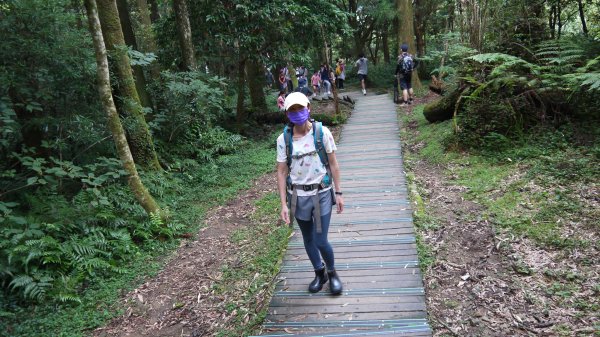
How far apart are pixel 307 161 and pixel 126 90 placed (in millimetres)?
5758

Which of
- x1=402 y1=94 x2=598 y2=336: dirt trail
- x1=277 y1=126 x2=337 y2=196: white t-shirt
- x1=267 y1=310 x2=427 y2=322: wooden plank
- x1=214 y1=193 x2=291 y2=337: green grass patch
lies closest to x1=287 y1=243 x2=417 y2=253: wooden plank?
x1=402 y1=94 x2=598 y2=336: dirt trail

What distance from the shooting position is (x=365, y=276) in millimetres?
4789

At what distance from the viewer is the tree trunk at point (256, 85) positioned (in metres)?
14.9

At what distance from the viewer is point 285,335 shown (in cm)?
405

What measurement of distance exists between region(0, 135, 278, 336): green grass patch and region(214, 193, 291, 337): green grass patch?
240 millimetres

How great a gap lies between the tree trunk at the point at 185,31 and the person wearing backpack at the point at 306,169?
795cm

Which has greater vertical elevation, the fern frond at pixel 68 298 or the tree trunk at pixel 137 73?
the tree trunk at pixel 137 73

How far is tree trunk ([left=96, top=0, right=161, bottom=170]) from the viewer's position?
793 centimetres

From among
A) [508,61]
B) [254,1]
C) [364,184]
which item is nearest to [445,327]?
[364,184]

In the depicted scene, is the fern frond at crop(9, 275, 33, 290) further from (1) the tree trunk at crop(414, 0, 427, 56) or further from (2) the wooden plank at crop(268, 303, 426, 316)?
(1) the tree trunk at crop(414, 0, 427, 56)

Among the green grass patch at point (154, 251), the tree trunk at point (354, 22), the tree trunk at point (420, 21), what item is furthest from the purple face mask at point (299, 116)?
the tree trunk at point (354, 22)

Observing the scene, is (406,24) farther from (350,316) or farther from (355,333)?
(355,333)

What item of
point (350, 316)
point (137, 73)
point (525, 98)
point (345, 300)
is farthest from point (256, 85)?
point (350, 316)

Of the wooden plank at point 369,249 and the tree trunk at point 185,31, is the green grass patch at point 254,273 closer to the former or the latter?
the wooden plank at point 369,249
